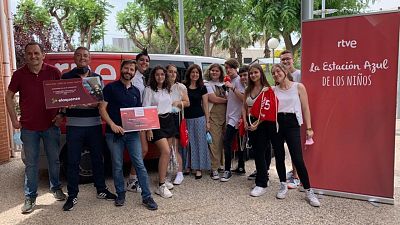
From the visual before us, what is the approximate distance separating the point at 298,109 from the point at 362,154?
873 mm

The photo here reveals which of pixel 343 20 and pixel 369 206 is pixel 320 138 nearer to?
pixel 369 206

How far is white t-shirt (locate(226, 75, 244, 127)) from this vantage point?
4.77 metres

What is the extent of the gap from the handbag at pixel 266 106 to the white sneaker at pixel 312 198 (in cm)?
91

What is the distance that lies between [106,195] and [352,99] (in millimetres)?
3047

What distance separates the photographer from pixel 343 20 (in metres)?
3.89

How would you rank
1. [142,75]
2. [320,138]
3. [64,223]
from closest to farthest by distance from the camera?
[64,223] < [320,138] < [142,75]

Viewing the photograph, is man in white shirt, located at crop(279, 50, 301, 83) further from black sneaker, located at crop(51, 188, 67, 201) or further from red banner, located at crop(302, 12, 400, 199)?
black sneaker, located at crop(51, 188, 67, 201)

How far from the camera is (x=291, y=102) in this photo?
156 inches

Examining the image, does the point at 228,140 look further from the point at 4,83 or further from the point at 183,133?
the point at 4,83

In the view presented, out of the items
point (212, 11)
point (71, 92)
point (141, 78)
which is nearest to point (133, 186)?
point (141, 78)

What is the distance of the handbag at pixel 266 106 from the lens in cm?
401

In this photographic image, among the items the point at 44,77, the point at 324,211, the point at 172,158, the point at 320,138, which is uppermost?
the point at 44,77

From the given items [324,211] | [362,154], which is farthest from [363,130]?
[324,211]

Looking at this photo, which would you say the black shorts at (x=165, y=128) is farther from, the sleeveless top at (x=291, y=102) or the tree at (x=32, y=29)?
the tree at (x=32, y=29)
